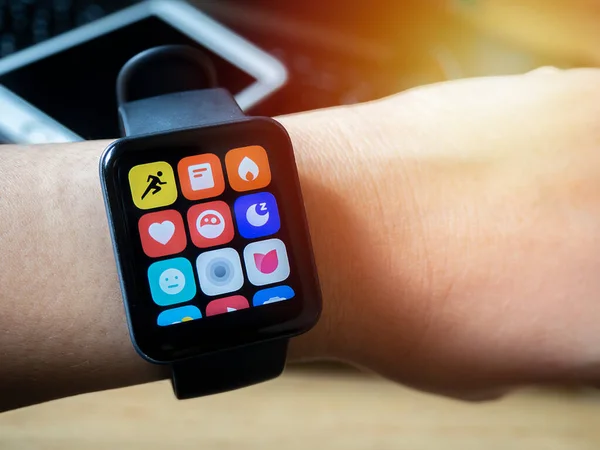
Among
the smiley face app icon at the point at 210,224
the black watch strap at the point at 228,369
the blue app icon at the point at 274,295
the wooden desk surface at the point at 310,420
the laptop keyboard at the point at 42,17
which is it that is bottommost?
the wooden desk surface at the point at 310,420

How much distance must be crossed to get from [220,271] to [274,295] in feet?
0.14

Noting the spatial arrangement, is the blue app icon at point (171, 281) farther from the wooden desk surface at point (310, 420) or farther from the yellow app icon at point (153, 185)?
the wooden desk surface at point (310, 420)

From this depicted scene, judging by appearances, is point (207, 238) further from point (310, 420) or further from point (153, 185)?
point (310, 420)

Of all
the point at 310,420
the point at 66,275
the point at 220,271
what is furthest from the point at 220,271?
the point at 310,420

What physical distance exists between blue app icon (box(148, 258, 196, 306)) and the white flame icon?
7 centimetres

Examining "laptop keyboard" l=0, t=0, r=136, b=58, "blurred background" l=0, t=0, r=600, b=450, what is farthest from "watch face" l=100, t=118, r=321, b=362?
"laptop keyboard" l=0, t=0, r=136, b=58

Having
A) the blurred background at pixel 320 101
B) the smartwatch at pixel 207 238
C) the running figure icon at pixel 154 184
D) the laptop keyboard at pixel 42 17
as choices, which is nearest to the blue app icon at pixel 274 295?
the smartwatch at pixel 207 238

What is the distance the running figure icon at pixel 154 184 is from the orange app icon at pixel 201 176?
1cm

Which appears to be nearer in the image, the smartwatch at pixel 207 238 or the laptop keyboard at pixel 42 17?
the smartwatch at pixel 207 238

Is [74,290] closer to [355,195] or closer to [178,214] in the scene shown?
[178,214]

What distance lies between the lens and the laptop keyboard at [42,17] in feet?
2.22

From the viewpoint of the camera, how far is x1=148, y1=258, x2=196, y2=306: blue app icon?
1.34 feet

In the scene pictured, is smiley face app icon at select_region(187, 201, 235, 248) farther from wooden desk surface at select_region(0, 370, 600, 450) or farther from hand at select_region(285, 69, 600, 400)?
wooden desk surface at select_region(0, 370, 600, 450)

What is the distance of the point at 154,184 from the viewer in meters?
0.41
